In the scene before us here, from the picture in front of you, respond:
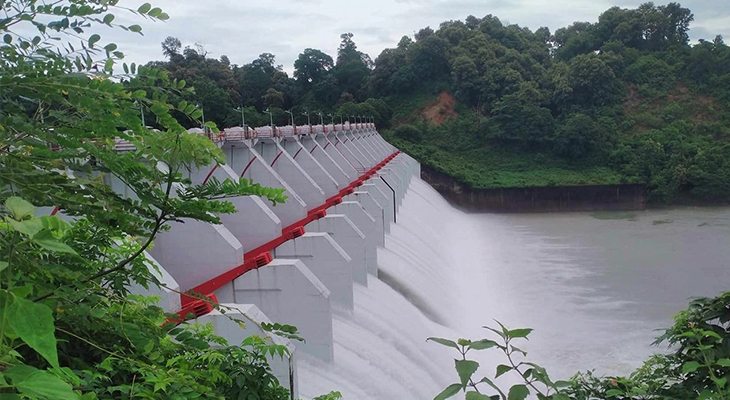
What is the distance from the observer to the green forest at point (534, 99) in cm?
2731

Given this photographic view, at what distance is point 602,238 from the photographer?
64.1ft

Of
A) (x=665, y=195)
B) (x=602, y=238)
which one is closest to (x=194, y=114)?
(x=602, y=238)

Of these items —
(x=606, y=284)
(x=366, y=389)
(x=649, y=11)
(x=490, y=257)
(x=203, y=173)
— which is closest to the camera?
(x=366, y=389)

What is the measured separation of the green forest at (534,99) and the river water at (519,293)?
5.35m

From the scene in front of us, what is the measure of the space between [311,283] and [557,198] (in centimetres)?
2171

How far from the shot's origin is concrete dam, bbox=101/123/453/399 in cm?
689

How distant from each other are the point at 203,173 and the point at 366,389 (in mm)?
4047

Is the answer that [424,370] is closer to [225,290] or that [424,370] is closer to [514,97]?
[225,290]

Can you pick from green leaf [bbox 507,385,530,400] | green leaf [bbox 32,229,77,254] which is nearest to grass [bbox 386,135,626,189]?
green leaf [bbox 507,385,530,400]

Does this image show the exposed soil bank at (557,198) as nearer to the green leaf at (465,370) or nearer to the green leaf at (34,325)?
the green leaf at (465,370)

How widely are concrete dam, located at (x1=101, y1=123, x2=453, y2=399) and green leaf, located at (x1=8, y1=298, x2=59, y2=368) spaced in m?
3.12

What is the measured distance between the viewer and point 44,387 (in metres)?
0.89

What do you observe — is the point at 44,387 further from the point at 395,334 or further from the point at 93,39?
the point at 395,334

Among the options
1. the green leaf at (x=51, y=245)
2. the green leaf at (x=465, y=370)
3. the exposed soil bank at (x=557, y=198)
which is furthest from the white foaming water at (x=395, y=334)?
the exposed soil bank at (x=557, y=198)
